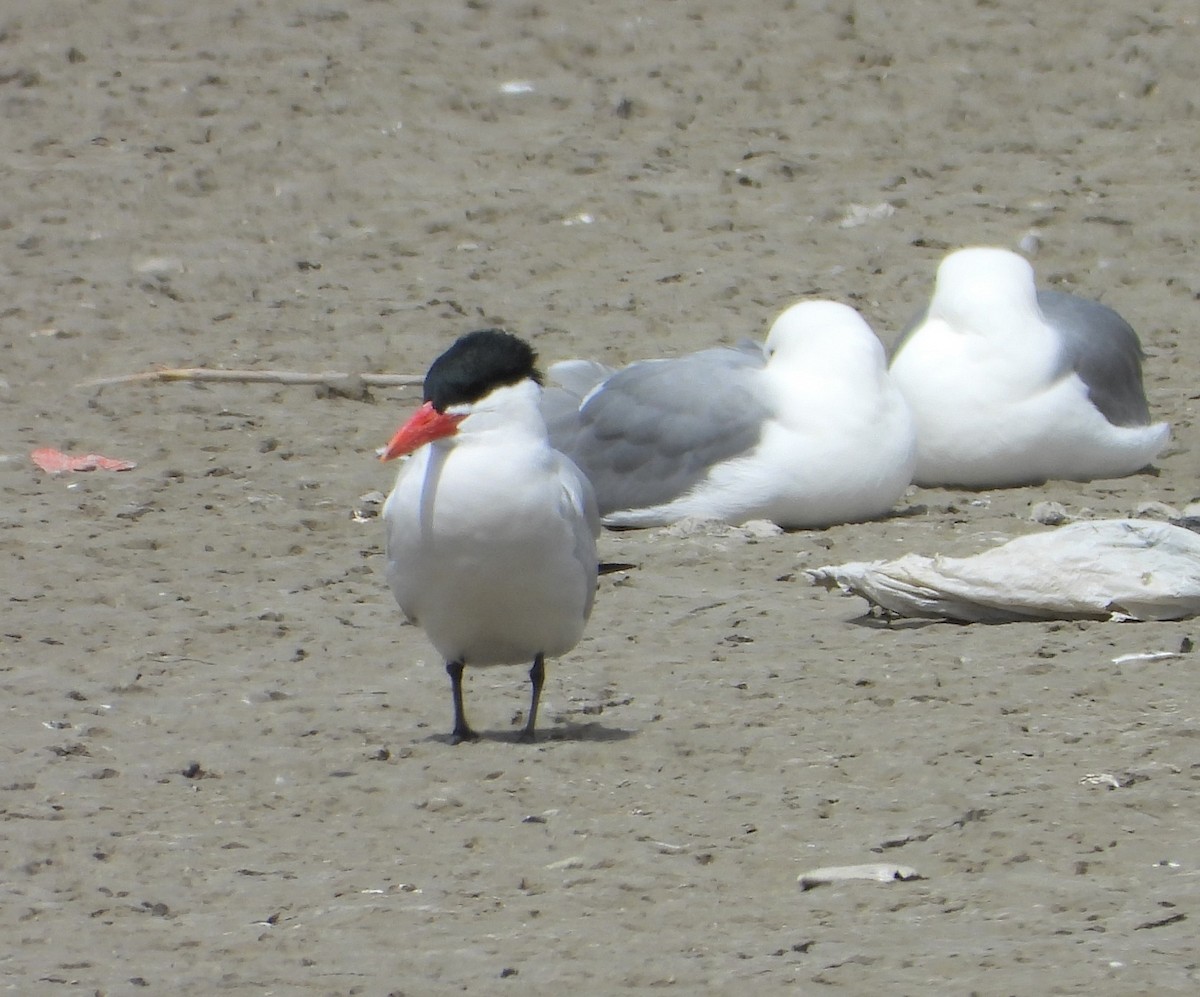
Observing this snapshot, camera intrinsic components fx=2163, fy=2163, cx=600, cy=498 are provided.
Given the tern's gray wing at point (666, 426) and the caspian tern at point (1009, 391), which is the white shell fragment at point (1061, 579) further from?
the caspian tern at point (1009, 391)

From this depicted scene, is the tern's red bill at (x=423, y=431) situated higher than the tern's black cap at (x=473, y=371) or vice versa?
the tern's black cap at (x=473, y=371)

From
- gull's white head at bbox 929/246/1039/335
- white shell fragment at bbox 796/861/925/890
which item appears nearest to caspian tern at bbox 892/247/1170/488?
gull's white head at bbox 929/246/1039/335

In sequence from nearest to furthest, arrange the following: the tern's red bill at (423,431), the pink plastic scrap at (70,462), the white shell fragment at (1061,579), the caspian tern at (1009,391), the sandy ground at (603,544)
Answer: the sandy ground at (603,544) → the tern's red bill at (423,431) → the white shell fragment at (1061,579) → the caspian tern at (1009,391) → the pink plastic scrap at (70,462)

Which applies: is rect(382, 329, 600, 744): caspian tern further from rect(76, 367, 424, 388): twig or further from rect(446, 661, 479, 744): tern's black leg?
rect(76, 367, 424, 388): twig

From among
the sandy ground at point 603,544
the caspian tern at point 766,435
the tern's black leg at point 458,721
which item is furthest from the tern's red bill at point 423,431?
the caspian tern at point 766,435

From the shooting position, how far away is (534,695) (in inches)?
194

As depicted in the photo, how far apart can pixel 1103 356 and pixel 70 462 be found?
3647 mm

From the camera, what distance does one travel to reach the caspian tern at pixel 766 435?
6953mm

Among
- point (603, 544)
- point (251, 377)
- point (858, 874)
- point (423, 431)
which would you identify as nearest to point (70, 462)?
point (251, 377)

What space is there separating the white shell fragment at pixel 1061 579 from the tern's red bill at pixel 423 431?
1620mm

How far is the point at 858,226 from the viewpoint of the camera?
10.1 meters

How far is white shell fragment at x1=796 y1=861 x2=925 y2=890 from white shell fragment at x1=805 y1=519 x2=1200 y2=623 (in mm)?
1902

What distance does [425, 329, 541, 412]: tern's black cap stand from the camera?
4645 mm

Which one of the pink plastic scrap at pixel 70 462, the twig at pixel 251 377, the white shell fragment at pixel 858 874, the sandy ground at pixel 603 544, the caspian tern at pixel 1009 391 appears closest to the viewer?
the sandy ground at pixel 603 544
